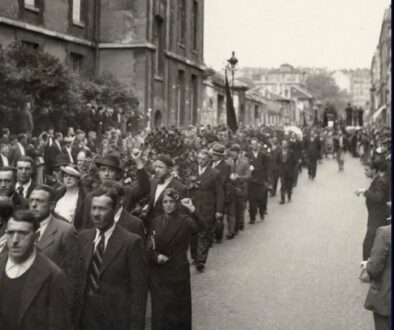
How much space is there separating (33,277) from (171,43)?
3097 cm

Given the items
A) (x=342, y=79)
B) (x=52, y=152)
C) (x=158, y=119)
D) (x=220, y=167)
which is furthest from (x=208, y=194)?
(x=342, y=79)

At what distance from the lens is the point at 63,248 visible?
541 cm

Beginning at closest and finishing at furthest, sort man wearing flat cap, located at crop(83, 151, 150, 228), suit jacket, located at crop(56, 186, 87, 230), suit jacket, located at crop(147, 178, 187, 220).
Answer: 1. suit jacket, located at crop(56, 186, 87, 230)
2. man wearing flat cap, located at crop(83, 151, 150, 228)
3. suit jacket, located at crop(147, 178, 187, 220)

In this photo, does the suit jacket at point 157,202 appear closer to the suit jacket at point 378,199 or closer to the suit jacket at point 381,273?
the suit jacket at point 378,199

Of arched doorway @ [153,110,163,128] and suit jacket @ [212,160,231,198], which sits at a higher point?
arched doorway @ [153,110,163,128]

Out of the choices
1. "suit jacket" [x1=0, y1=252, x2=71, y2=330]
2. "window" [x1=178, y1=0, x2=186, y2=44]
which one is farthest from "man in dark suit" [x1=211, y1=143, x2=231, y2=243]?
"window" [x1=178, y1=0, x2=186, y2=44]

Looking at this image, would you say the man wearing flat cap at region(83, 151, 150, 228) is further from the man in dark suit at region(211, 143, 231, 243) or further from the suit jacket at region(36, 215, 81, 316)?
the man in dark suit at region(211, 143, 231, 243)

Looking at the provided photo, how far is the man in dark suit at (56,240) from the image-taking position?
5262 millimetres

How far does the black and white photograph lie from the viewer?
526 centimetres

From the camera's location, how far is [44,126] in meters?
19.9

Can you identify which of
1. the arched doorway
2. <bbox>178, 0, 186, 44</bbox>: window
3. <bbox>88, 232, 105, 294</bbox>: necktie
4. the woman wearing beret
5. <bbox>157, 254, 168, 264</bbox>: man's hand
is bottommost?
<bbox>157, 254, 168, 264</bbox>: man's hand

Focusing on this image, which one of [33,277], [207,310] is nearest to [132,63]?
[207,310]

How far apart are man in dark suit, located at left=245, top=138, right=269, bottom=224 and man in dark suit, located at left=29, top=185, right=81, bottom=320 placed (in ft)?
34.8

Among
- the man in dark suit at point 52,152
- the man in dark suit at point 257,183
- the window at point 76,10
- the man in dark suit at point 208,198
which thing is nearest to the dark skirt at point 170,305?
the man in dark suit at point 208,198
